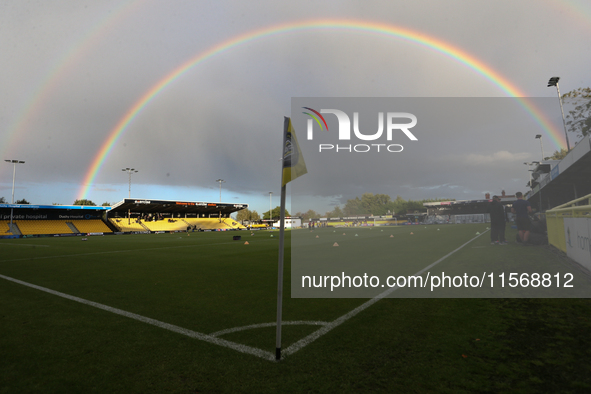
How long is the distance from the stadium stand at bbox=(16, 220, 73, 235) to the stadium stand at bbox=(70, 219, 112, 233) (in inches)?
68.4

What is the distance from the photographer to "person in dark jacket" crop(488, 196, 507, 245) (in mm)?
15000

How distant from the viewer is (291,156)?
3863mm

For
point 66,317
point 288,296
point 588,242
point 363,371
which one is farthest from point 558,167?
point 66,317

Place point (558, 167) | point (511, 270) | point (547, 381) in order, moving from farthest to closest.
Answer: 1. point (558, 167)
2. point (511, 270)
3. point (547, 381)

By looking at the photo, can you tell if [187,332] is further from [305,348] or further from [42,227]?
[42,227]

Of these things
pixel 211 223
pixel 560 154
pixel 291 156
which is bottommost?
pixel 211 223

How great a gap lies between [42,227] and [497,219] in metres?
64.2

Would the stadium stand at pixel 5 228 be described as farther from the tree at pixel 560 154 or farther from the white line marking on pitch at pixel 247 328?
the tree at pixel 560 154

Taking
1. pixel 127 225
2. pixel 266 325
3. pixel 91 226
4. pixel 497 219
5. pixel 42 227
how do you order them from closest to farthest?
pixel 266 325, pixel 497 219, pixel 42 227, pixel 91 226, pixel 127 225

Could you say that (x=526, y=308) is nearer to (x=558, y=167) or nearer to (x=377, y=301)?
(x=377, y=301)

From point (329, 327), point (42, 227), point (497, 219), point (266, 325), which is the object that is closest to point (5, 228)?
point (42, 227)

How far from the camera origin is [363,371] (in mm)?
3225

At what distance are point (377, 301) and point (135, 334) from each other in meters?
4.34

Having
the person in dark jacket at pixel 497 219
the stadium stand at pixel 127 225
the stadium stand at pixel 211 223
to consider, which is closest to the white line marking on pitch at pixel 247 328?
the person in dark jacket at pixel 497 219
